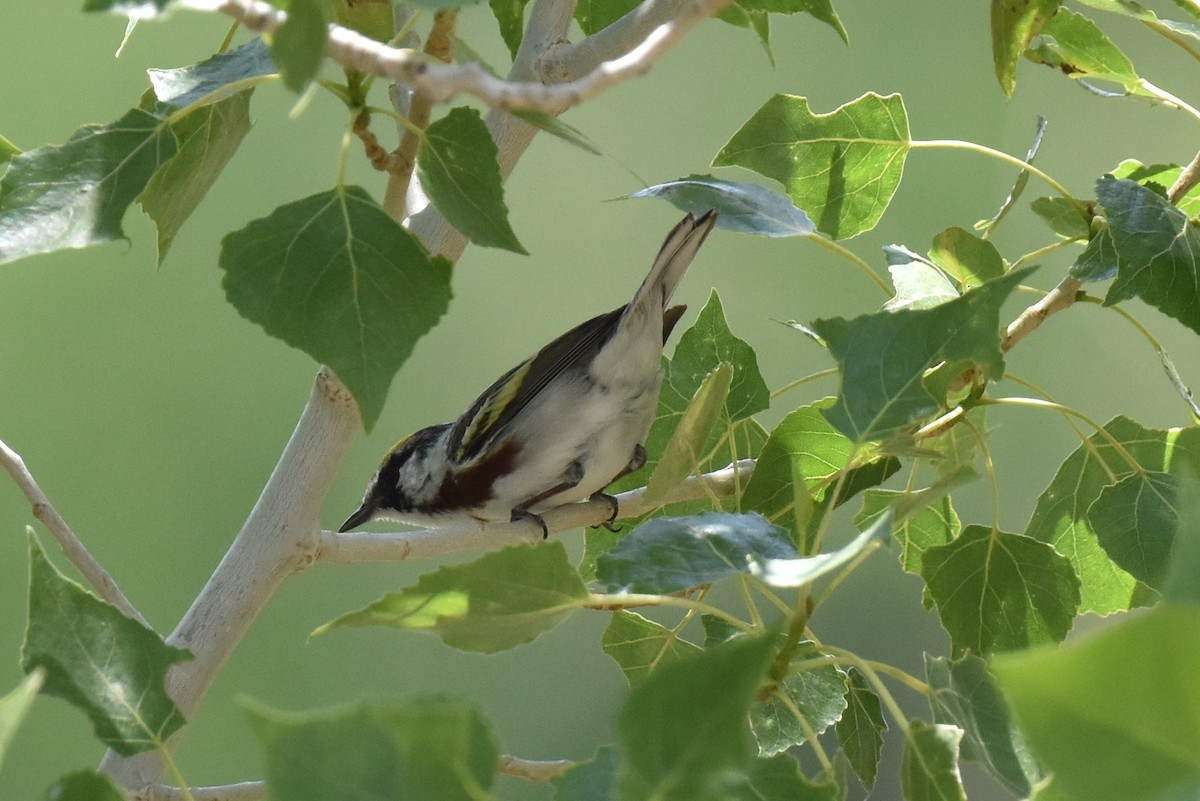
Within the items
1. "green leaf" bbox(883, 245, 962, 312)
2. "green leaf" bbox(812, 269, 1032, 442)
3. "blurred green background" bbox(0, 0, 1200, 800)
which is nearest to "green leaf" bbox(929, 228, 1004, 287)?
"green leaf" bbox(883, 245, 962, 312)

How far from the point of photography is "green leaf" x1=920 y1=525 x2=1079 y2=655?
2.60 ft

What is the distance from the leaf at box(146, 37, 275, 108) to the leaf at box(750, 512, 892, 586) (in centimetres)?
39

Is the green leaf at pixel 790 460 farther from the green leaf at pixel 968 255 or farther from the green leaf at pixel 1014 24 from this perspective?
the green leaf at pixel 1014 24

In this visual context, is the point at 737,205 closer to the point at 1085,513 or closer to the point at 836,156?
the point at 836,156

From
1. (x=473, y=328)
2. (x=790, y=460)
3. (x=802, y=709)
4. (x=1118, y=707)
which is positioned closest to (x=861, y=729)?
(x=802, y=709)

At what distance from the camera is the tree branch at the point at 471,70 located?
425mm

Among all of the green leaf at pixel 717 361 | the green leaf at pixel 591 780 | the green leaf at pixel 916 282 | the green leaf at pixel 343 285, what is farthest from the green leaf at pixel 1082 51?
the green leaf at pixel 591 780

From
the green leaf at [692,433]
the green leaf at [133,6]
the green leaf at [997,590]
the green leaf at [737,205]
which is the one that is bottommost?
the green leaf at [997,590]

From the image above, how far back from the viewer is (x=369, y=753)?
311mm

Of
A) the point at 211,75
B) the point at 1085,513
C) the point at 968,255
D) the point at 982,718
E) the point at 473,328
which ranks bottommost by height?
the point at 473,328

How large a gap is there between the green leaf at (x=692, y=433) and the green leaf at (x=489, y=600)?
195 millimetres

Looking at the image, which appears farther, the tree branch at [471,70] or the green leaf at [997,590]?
the green leaf at [997,590]

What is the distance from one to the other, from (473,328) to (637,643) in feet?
5.00

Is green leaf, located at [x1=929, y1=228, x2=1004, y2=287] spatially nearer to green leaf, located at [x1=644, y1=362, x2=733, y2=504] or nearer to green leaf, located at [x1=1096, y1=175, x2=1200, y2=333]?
green leaf, located at [x1=1096, y1=175, x2=1200, y2=333]
